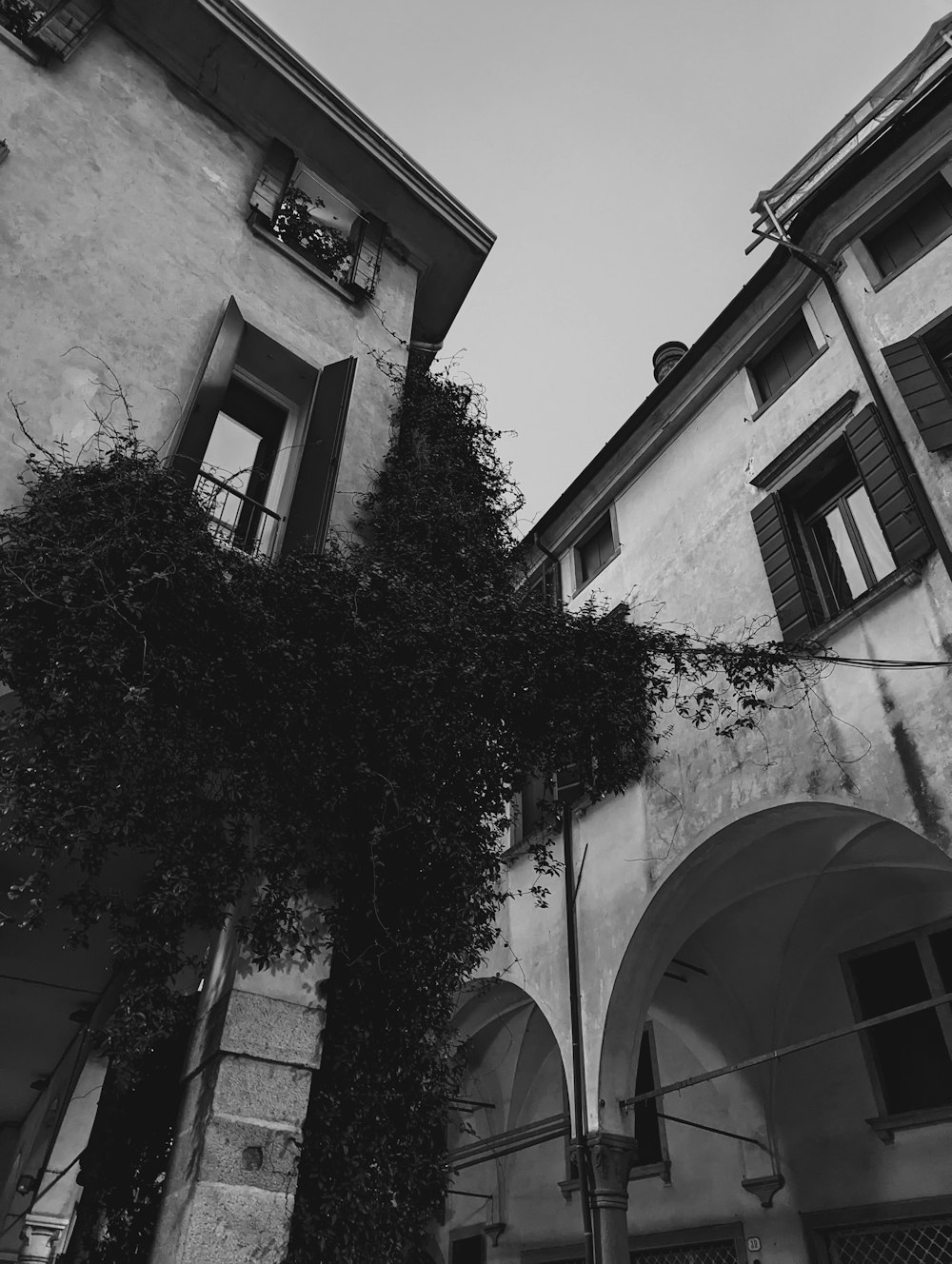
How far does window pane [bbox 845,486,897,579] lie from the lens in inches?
311

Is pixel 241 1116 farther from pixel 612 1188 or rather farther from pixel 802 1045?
pixel 612 1188

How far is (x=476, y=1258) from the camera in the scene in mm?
12758

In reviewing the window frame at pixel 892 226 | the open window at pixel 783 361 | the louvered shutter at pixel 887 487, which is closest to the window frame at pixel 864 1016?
the louvered shutter at pixel 887 487

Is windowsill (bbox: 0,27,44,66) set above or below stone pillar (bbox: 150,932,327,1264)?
above

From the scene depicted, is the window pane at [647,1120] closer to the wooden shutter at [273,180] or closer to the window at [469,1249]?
the window at [469,1249]

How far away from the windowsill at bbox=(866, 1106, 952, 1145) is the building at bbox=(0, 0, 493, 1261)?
6.50 metres

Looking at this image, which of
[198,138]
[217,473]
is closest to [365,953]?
[217,473]

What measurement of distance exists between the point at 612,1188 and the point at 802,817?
12.2 feet

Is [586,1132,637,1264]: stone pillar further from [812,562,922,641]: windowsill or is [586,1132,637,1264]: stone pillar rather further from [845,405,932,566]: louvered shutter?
[845,405,932,566]: louvered shutter

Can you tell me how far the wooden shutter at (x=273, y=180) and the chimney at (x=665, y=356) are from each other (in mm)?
8449

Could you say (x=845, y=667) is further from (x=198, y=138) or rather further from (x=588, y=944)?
(x=198, y=138)

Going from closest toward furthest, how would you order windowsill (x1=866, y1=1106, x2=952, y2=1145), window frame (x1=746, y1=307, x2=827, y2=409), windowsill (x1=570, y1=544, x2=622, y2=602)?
1. windowsill (x1=866, y1=1106, x2=952, y2=1145)
2. window frame (x1=746, y1=307, x2=827, y2=409)
3. windowsill (x1=570, y1=544, x2=622, y2=602)

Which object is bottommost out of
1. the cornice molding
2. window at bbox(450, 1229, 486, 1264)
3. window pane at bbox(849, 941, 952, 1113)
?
window at bbox(450, 1229, 486, 1264)

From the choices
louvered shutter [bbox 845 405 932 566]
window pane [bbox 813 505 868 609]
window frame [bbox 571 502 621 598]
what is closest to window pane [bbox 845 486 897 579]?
window pane [bbox 813 505 868 609]
